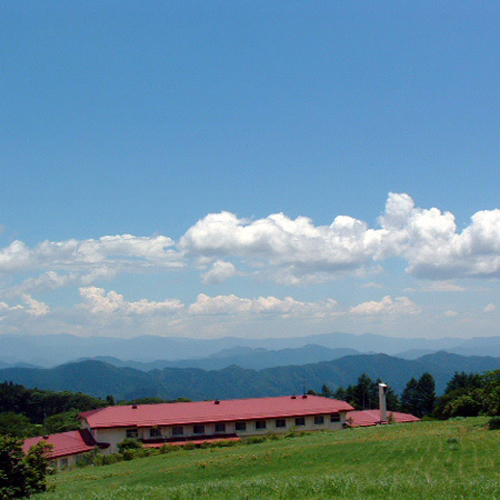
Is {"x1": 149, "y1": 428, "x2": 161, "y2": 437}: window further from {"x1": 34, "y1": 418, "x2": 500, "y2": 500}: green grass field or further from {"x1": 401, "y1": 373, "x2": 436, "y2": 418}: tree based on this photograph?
{"x1": 401, "y1": 373, "x2": 436, "y2": 418}: tree

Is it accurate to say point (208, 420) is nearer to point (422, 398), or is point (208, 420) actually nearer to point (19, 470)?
point (19, 470)

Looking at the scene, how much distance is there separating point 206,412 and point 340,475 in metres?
32.8

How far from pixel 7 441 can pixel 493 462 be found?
14.8m

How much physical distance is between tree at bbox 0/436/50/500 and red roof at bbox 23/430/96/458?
2354cm

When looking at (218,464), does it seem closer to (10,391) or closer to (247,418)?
(247,418)

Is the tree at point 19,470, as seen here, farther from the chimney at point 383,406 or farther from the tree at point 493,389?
the chimney at point 383,406

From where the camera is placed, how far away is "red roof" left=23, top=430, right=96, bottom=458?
4038 centimetres

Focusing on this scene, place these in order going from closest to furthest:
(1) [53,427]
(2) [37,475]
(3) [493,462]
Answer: (3) [493,462], (2) [37,475], (1) [53,427]

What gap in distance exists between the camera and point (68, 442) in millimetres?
42938

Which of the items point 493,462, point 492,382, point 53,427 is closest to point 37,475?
point 493,462

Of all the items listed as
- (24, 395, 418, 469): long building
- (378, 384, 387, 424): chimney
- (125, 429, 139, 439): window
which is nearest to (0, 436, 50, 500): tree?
(24, 395, 418, 469): long building

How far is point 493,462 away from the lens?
52.7 ft

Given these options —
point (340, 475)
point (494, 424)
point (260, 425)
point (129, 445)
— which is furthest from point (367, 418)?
point (340, 475)

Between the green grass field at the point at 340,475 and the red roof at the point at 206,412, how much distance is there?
19437 mm
